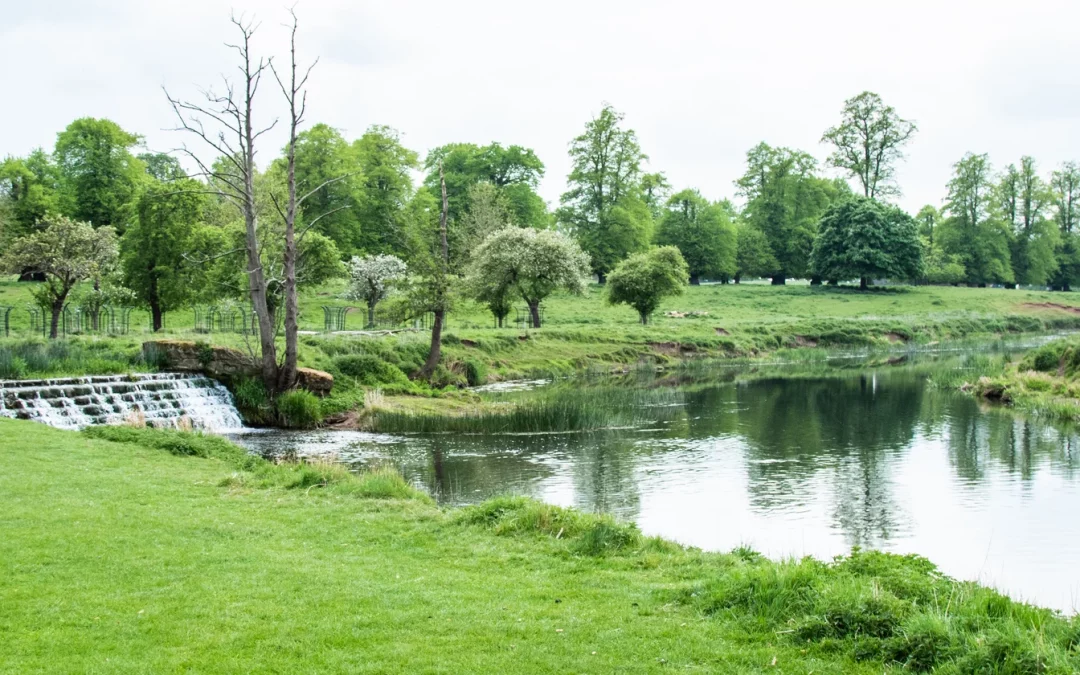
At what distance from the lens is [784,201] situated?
90.6m

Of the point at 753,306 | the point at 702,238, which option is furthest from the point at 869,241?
the point at 702,238

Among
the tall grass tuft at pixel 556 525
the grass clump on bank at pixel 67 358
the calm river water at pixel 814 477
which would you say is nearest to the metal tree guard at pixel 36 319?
the grass clump on bank at pixel 67 358

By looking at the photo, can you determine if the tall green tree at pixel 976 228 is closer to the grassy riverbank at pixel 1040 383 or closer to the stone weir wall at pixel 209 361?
the grassy riverbank at pixel 1040 383

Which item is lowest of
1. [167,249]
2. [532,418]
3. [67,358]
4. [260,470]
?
[532,418]

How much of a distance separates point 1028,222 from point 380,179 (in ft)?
223

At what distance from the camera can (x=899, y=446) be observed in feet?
71.6

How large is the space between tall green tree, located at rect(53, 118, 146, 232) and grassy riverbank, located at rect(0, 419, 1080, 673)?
56.8 meters

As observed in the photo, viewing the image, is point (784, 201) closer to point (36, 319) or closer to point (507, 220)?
point (507, 220)

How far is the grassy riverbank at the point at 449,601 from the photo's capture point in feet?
20.9

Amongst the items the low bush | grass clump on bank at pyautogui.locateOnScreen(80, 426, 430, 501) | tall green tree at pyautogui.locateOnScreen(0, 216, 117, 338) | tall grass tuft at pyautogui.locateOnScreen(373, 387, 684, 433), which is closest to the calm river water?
tall grass tuft at pyautogui.locateOnScreen(373, 387, 684, 433)

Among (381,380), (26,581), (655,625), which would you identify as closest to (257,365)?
(381,380)

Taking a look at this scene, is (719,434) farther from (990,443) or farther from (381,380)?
(381,380)

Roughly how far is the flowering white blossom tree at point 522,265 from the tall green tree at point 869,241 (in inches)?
1501

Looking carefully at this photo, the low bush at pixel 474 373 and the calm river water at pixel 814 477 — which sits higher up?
the low bush at pixel 474 373
